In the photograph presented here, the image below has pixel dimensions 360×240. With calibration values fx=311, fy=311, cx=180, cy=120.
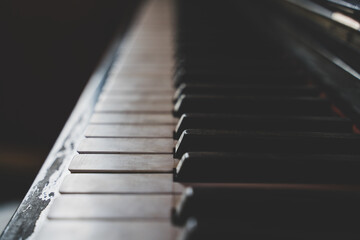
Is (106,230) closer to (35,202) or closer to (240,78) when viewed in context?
(35,202)

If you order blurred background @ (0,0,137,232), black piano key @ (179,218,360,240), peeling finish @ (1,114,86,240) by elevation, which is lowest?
blurred background @ (0,0,137,232)

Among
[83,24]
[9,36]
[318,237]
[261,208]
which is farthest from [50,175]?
[83,24]

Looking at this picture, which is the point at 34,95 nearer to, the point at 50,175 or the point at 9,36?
the point at 9,36

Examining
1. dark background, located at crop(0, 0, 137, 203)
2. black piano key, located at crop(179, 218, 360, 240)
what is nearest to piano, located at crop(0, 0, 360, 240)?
black piano key, located at crop(179, 218, 360, 240)

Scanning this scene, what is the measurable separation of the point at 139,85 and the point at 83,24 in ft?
13.4

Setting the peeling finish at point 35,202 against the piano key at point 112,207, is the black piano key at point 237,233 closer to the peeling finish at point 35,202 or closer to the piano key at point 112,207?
the piano key at point 112,207

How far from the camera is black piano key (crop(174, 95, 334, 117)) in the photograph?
3.47ft

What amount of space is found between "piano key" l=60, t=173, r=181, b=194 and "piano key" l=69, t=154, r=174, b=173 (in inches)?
0.8

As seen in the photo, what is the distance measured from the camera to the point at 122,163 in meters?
0.79

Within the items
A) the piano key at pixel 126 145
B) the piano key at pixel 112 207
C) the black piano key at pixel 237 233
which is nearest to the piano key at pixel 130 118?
the piano key at pixel 126 145

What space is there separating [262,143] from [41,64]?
429 cm

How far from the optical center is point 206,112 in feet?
3.45

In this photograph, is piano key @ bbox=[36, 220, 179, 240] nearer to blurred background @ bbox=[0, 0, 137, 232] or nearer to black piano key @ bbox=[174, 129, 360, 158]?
black piano key @ bbox=[174, 129, 360, 158]

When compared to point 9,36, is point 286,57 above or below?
above
